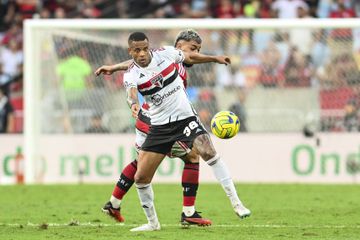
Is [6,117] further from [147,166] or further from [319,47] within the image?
[147,166]

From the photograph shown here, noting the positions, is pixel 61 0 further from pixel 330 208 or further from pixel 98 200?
pixel 330 208

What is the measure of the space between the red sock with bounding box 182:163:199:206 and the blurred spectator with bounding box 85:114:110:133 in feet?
28.4

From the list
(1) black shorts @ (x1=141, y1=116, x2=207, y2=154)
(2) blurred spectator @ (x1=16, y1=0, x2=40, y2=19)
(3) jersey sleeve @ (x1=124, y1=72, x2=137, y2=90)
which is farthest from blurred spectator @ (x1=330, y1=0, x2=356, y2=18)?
(3) jersey sleeve @ (x1=124, y1=72, x2=137, y2=90)

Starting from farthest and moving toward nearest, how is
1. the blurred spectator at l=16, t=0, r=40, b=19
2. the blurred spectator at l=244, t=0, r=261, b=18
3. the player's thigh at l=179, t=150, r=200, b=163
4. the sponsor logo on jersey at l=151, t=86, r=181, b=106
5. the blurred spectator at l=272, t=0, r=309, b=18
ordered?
the blurred spectator at l=16, t=0, r=40, b=19 < the blurred spectator at l=272, t=0, r=309, b=18 < the blurred spectator at l=244, t=0, r=261, b=18 < the player's thigh at l=179, t=150, r=200, b=163 < the sponsor logo on jersey at l=151, t=86, r=181, b=106

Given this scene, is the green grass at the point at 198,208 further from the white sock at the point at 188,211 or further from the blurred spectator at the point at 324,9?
the blurred spectator at the point at 324,9

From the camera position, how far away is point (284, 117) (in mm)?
19125

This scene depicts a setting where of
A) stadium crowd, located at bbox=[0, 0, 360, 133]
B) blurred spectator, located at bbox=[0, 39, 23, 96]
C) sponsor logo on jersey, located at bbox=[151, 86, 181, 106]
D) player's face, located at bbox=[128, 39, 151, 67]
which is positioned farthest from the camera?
blurred spectator, located at bbox=[0, 39, 23, 96]

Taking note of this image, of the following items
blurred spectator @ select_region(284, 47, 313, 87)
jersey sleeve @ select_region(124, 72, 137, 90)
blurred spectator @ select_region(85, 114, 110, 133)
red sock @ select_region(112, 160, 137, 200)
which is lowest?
red sock @ select_region(112, 160, 137, 200)

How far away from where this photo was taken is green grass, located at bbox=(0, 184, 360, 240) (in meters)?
9.82

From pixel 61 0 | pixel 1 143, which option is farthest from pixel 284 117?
pixel 61 0

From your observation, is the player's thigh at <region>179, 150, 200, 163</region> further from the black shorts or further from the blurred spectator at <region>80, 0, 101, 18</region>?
the blurred spectator at <region>80, 0, 101, 18</region>

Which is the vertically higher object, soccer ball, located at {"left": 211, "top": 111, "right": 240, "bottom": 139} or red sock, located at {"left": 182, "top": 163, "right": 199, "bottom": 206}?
soccer ball, located at {"left": 211, "top": 111, "right": 240, "bottom": 139}

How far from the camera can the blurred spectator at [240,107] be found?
1903 centimetres

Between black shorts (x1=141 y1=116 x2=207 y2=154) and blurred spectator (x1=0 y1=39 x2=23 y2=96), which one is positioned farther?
blurred spectator (x1=0 y1=39 x2=23 y2=96)
